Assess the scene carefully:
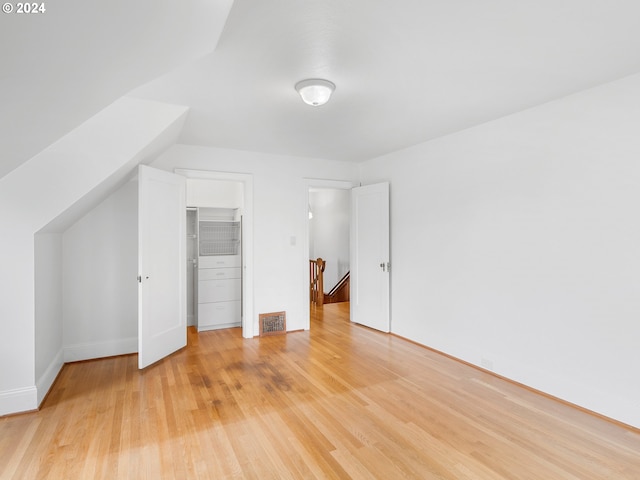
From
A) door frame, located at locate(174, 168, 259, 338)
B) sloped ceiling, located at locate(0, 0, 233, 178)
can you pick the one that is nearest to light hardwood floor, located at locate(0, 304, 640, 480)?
door frame, located at locate(174, 168, 259, 338)

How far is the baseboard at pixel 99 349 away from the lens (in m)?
3.70

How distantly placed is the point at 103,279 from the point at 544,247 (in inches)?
175

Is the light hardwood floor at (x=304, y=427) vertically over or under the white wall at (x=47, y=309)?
under

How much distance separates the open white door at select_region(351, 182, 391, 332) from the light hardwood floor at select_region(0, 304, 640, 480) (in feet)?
4.23

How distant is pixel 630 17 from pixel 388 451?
109 inches

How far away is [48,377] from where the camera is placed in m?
3.01

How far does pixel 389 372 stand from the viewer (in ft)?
11.1

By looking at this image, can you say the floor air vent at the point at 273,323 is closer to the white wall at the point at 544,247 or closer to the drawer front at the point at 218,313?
the drawer front at the point at 218,313

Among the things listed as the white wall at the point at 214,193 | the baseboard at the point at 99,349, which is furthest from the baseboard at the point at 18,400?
the white wall at the point at 214,193

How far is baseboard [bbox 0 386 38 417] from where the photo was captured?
2.55 m

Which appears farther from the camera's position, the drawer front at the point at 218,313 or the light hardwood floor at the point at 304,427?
the drawer front at the point at 218,313

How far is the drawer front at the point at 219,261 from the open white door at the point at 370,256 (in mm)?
1803

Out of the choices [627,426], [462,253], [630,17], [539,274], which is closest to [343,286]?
[462,253]

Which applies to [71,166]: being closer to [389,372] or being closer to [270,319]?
[270,319]
